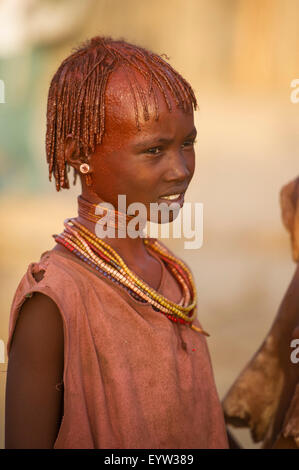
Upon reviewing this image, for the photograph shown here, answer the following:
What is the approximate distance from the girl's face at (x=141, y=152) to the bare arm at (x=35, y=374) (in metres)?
0.40

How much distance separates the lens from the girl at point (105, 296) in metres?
1.84

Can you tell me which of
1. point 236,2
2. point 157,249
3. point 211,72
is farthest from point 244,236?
point 157,249

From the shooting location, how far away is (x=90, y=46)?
197cm

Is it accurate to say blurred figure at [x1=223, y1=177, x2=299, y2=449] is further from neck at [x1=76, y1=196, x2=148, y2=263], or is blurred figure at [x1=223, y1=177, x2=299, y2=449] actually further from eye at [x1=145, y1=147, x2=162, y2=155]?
eye at [x1=145, y1=147, x2=162, y2=155]

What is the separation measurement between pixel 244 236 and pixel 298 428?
6617mm

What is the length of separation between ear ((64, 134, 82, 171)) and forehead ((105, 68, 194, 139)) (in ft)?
0.41

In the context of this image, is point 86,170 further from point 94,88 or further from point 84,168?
point 94,88

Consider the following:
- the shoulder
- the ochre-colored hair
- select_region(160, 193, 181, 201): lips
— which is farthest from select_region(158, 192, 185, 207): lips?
the shoulder

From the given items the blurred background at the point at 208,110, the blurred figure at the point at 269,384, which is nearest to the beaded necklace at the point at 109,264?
the blurred figure at the point at 269,384

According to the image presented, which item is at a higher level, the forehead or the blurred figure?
the forehead

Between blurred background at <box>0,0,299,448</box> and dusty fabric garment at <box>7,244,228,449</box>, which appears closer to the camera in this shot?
dusty fabric garment at <box>7,244,228,449</box>

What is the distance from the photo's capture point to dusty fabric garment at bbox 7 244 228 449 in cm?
184

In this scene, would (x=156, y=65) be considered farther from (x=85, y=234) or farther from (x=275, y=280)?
(x=275, y=280)

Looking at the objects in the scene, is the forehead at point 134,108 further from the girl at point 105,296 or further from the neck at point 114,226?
the neck at point 114,226
